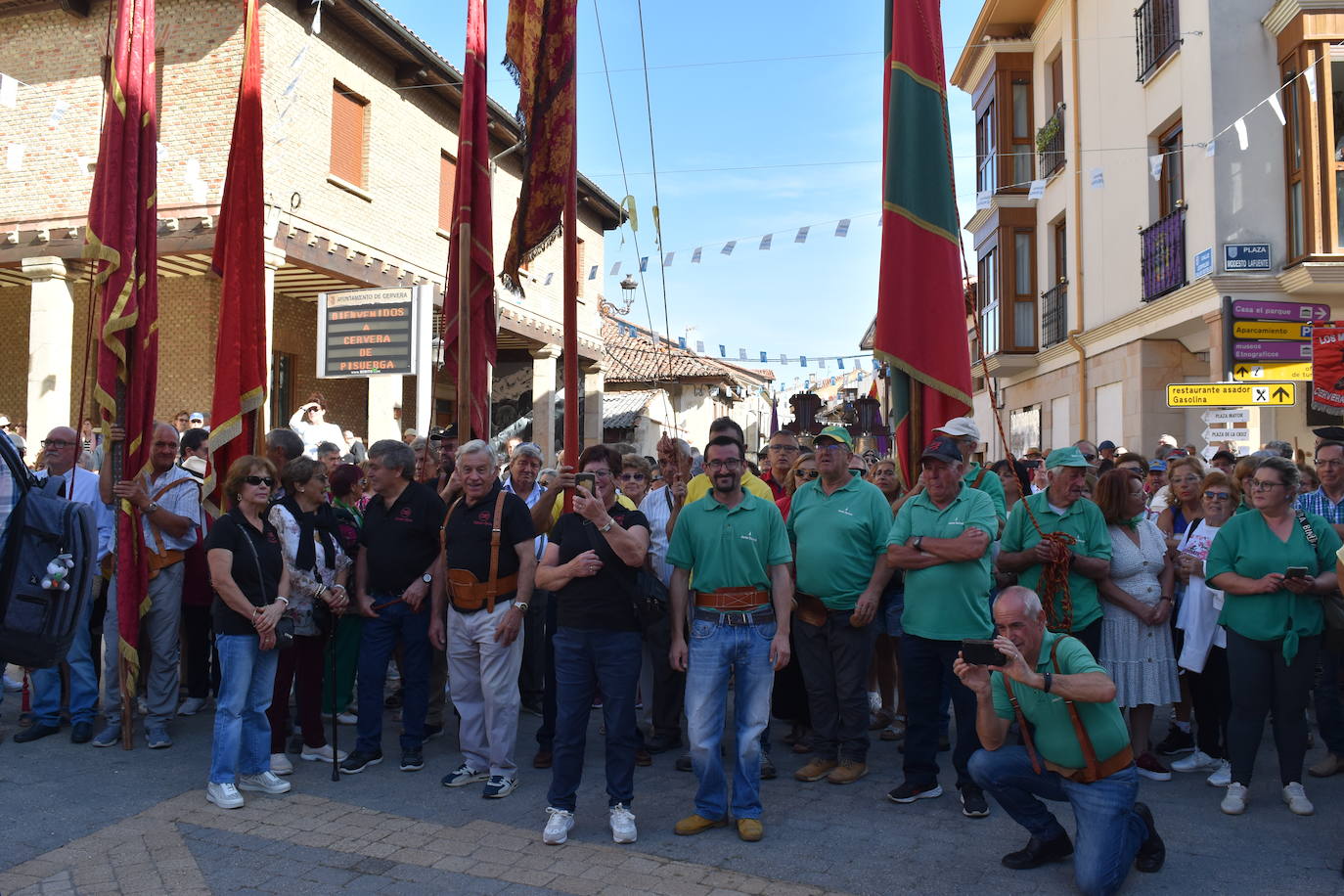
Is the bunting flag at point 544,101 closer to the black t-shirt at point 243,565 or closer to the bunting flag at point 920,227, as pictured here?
the bunting flag at point 920,227

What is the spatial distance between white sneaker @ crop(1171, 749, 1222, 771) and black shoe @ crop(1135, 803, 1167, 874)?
1.76 meters

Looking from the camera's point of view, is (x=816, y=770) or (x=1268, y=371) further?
(x=1268, y=371)

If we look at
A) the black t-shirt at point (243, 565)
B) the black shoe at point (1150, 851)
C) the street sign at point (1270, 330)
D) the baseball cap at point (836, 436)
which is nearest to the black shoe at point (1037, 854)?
the black shoe at point (1150, 851)

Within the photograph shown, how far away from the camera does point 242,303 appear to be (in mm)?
7004

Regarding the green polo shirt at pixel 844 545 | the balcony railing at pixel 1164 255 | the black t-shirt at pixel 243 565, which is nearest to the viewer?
the black t-shirt at pixel 243 565

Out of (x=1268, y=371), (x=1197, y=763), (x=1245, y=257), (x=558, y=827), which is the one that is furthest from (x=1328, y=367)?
(x=558, y=827)

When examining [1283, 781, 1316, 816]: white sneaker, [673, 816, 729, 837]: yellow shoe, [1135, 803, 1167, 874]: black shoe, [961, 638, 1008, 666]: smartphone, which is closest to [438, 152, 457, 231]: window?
[673, 816, 729, 837]: yellow shoe

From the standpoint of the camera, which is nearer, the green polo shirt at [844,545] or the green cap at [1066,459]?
the green cap at [1066,459]

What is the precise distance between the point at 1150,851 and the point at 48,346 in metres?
16.0

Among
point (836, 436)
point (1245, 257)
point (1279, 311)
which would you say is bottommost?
point (836, 436)

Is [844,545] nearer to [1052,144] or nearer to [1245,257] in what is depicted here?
[1245,257]

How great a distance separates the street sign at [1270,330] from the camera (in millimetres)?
12477

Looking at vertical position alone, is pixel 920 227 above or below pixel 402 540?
above

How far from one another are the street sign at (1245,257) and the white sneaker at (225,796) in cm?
1263
